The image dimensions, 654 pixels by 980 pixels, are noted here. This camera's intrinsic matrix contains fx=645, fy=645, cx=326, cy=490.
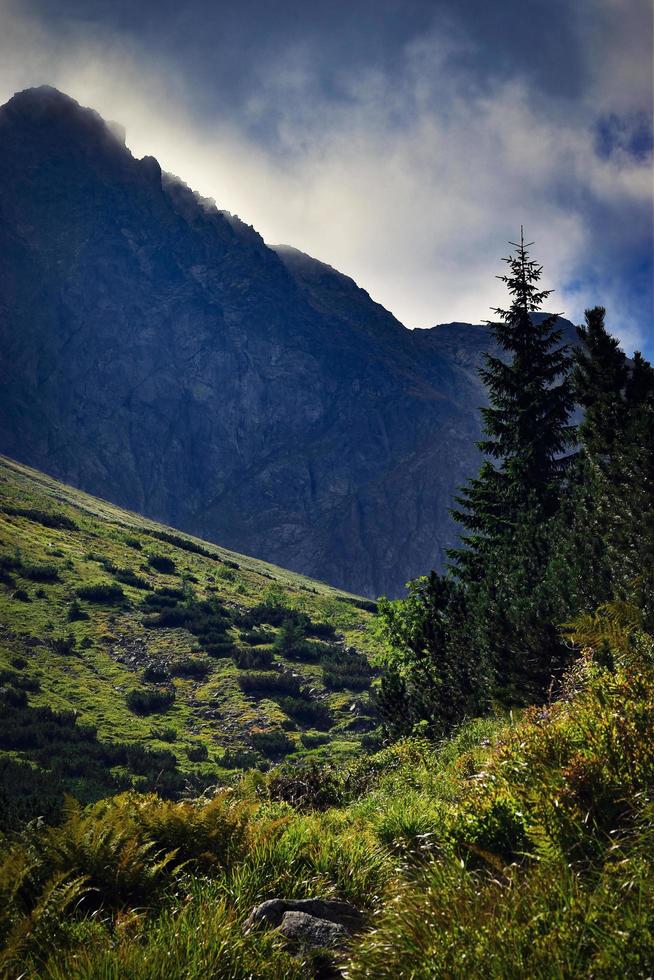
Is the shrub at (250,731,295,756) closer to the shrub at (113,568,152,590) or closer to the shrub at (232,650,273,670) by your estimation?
the shrub at (232,650,273,670)

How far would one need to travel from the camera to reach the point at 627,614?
5.69 m

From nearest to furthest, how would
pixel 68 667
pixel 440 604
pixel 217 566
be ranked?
pixel 440 604, pixel 68 667, pixel 217 566

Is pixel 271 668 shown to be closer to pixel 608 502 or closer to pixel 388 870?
pixel 608 502

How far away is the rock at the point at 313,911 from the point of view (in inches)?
169

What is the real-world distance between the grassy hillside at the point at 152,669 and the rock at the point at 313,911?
1047 centimetres

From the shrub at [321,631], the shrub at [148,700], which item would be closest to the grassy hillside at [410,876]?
the shrub at [148,700]

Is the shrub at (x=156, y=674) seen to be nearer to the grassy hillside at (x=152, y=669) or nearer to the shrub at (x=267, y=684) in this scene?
the grassy hillside at (x=152, y=669)

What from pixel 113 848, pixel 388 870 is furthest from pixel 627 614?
pixel 113 848

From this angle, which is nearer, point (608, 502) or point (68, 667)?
point (608, 502)

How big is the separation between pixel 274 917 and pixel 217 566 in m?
76.5

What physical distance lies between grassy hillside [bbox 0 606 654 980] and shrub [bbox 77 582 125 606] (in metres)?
46.4

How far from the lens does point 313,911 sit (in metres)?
4.38

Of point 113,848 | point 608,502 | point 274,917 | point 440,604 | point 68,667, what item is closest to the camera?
point 274,917

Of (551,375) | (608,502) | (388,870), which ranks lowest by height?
(388,870)
